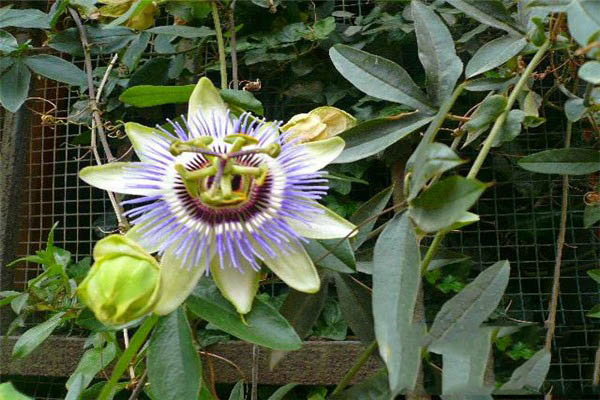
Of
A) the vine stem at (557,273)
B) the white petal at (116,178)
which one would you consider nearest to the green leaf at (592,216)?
the vine stem at (557,273)

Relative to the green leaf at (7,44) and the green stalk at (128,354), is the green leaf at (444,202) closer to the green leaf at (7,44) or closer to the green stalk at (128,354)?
the green stalk at (128,354)

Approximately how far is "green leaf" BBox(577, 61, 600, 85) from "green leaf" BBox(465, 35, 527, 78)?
0.61 feet

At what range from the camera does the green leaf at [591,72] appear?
573 mm

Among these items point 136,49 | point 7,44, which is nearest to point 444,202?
point 136,49

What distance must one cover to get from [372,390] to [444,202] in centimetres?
29

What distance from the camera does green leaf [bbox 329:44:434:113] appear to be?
783mm

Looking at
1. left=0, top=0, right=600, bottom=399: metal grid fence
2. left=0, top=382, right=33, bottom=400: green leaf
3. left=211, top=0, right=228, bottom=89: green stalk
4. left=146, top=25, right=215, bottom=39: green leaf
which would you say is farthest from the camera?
left=0, top=0, right=600, bottom=399: metal grid fence

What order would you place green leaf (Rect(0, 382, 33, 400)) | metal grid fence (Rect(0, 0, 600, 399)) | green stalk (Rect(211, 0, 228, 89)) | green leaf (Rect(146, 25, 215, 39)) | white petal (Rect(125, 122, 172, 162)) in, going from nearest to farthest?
green leaf (Rect(0, 382, 33, 400))
white petal (Rect(125, 122, 172, 162))
green stalk (Rect(211, 0, 228, 89))
green leaf (Rect(146, 25, 215, 39))
metal grid fence (Rect(0, 0, 600, 399))

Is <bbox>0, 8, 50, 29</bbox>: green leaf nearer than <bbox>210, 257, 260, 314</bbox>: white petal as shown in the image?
No

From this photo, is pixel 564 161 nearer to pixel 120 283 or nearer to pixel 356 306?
pixel 356 306

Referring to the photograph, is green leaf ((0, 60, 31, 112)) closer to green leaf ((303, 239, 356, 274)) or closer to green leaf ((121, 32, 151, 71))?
green leaf ((121, 32, 151, 71))

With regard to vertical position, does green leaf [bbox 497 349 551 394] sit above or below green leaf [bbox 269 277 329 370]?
below

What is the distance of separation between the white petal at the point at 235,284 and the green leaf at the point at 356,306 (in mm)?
156

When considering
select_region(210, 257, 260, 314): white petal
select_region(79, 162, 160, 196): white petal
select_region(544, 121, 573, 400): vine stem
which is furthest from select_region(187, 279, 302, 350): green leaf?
select_region(544, 121, 573, 400): vine stem
